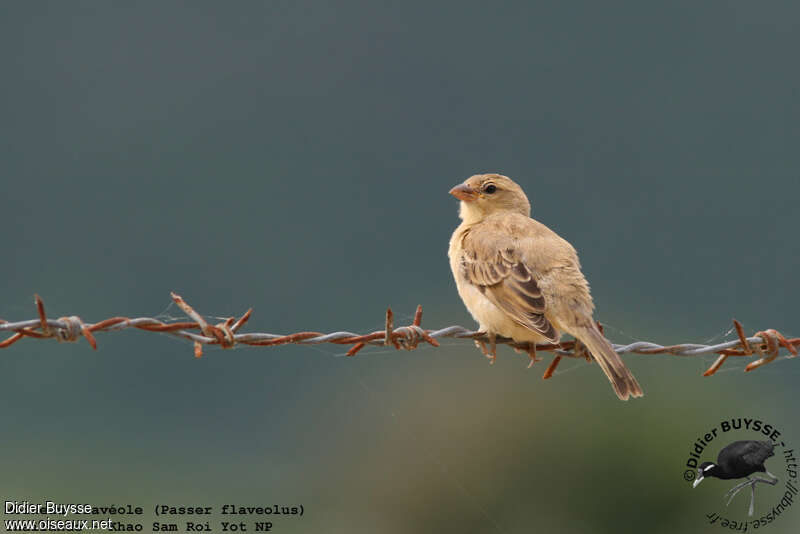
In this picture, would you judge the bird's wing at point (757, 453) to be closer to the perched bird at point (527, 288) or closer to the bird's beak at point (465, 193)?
the perched bird at point (527, 288)

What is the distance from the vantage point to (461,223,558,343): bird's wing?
6598 millimetres

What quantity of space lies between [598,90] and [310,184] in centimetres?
4560

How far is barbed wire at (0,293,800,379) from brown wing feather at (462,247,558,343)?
0.28 m

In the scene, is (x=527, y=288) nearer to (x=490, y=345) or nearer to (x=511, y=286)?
(x=511, y=286)

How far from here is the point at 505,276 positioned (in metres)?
6.95

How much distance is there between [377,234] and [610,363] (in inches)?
3333

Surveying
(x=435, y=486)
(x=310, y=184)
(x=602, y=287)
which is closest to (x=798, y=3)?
Result: (x=310, y=184)

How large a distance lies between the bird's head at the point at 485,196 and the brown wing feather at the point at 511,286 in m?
1.12

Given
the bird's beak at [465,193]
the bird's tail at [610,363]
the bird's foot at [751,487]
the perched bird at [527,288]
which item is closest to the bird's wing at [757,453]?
the bird's foot at [751,487]

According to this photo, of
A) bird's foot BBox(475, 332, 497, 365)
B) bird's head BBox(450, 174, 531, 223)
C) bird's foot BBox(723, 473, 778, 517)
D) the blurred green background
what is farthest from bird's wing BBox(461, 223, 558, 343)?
bird's foot BBox(723, 473, 778, 517)

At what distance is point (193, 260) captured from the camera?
92812mm

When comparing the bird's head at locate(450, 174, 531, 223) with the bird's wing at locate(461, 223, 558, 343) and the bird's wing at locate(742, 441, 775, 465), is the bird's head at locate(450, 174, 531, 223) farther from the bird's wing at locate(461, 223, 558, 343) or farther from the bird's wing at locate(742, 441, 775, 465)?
the bird's wing at locate(742, 441, 775, 465)

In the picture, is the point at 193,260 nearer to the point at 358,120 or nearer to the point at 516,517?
the point at 358,120

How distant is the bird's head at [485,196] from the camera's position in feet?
27.6
